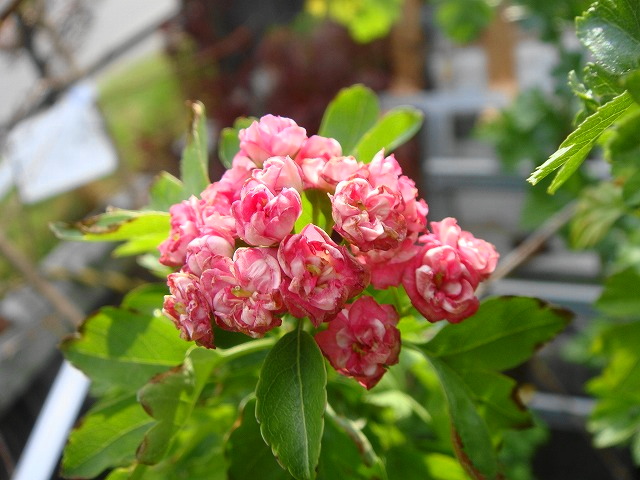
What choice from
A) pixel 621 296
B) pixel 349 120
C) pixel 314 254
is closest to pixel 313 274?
pixel 314 254

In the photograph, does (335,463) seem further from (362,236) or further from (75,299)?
(75,299)

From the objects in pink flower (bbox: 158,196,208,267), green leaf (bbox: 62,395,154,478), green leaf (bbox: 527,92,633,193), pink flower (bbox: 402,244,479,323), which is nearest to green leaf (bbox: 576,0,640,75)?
green leaf (bbox: 527,92,633,193)

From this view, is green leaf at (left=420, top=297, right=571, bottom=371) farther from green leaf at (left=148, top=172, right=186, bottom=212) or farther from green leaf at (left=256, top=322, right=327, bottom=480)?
green leaf at (left=148, top=172, right=186, bottom=212)

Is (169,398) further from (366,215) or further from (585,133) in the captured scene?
(585,133)

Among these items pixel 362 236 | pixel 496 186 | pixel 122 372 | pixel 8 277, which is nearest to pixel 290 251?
pixel 362 236

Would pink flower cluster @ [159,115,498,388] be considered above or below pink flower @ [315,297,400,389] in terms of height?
above

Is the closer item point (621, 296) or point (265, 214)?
point (265, 214)

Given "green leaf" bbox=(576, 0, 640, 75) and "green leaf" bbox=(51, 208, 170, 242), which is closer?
"green leaf" bbox=(576, 0, 640, 75)
